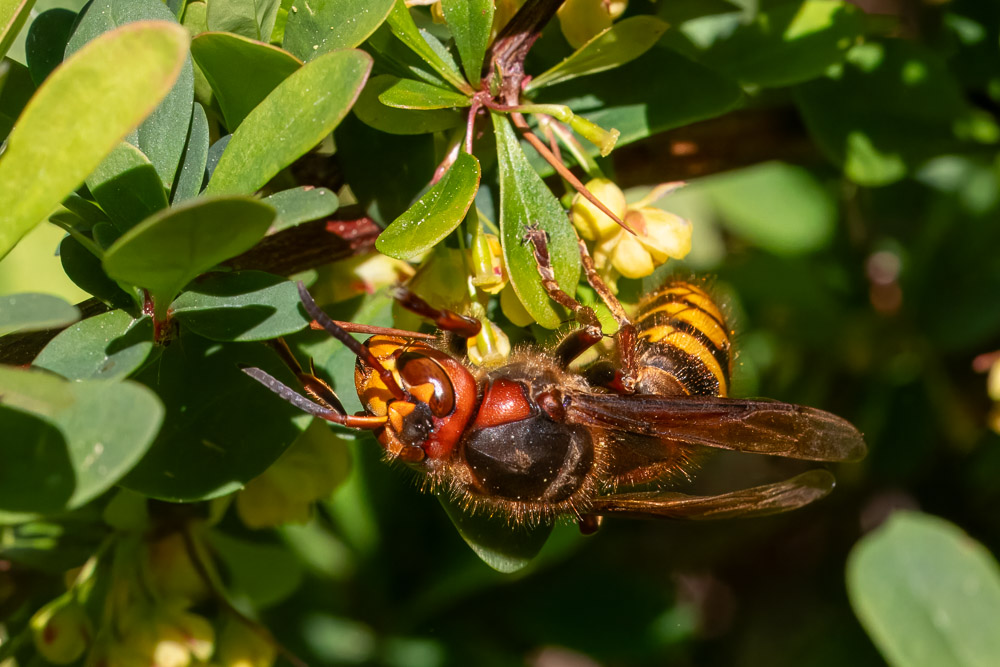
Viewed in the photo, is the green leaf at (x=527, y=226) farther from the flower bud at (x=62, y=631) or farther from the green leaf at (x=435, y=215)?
the flower bud at (x=62, y=631)

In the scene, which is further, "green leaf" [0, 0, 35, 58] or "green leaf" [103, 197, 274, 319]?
"green leaf" [0, 0, 35, 58]

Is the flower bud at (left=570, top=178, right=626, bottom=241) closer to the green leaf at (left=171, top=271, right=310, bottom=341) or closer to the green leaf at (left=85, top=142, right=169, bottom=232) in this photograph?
the green leaf at (left=171, top=271, right=310, bottom=341)

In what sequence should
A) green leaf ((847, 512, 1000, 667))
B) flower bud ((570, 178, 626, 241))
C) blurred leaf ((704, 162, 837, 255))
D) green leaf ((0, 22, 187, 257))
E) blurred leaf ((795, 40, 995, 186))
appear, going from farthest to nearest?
1. blurred leaf ((704, 162, 837, 255))
2. green leaf ((847, 512, 1000, 667))
3. blurred leaf ((795, 40, 995, 186))
4. flower bud ((570, 178, 626, 241))
5. green leaf ((0, 22, 187, 257))

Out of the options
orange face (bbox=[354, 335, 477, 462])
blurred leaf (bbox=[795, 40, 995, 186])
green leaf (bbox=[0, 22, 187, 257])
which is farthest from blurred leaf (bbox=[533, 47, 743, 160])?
green leaf (bbox=[0, 22, 187, 257])

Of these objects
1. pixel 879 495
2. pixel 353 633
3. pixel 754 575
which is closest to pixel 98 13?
pixel 353 633

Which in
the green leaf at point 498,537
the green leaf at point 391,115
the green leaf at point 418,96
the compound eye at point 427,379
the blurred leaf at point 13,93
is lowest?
the green leaf at point 498,537

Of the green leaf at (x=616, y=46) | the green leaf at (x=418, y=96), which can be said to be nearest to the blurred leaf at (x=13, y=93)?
the green leaf at (x=418, y=96)
